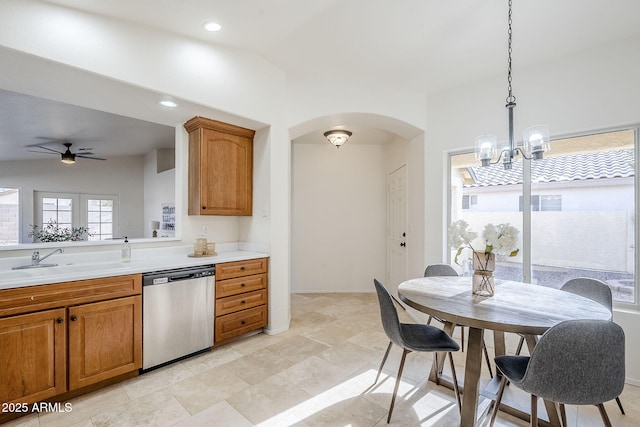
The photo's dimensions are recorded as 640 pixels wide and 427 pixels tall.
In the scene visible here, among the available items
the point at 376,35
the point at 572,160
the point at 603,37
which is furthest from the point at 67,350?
the point at 603,37

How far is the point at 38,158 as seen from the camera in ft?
14.0

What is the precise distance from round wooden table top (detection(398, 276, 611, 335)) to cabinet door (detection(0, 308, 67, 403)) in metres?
2.30

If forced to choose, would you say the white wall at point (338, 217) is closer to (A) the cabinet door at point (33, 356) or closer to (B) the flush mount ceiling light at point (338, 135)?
(B) the flush mount ceiling light at point (338, 135)

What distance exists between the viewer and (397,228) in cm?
467

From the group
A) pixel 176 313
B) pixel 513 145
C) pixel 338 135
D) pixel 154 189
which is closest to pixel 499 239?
pixel 513 145

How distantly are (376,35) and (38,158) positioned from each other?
189 inches

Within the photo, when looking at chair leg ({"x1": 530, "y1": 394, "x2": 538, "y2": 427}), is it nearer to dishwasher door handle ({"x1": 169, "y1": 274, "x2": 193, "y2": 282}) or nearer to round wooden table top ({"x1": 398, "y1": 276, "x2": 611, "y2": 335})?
round wooden table top ({"x1": 398, "y1": 276, "x2": 611, "y2": 335})

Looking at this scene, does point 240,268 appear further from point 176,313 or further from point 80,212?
point 80,212

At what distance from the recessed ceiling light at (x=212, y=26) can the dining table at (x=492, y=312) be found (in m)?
2.52

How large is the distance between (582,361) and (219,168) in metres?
3.12

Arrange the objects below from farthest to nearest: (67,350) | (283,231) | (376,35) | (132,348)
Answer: (283,231) < (376,35) < (132,348) < (67,350)

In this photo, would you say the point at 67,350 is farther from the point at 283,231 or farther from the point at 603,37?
the point at 603,37

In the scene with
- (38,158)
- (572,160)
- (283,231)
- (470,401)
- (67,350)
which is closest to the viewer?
(470,401)

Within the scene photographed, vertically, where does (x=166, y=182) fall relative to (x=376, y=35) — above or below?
below
